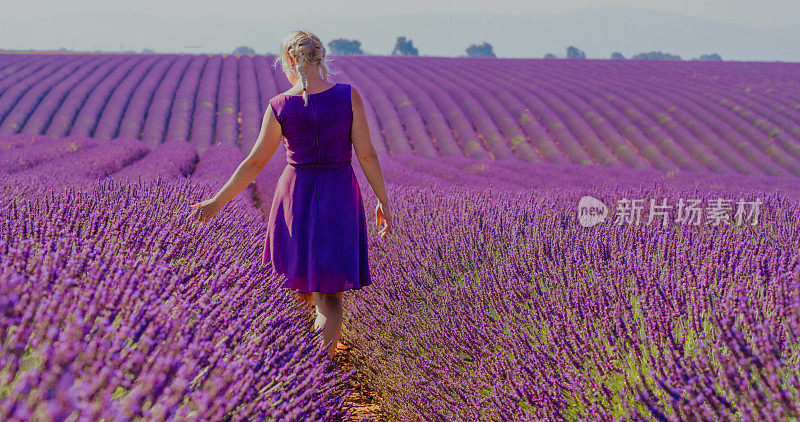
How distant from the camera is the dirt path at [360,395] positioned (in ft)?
7.68

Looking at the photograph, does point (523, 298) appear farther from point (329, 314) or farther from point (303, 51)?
point (303, 51)

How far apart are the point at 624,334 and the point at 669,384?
1.03ft

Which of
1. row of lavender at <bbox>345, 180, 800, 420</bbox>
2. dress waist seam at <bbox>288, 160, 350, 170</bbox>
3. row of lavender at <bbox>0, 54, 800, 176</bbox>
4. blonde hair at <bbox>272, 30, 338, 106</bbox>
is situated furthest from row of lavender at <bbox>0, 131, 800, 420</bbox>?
row of lavender at <bbox>0, 54, 800, 176</bbox>

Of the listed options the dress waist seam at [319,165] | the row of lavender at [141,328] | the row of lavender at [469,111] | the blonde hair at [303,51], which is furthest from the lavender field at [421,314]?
the row of lavender at [469,111]

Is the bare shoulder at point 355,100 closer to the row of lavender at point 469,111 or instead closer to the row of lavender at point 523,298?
the row of lavender at point 523,298

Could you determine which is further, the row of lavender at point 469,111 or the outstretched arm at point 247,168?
the row of lavender at point 469,111

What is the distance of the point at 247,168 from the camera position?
91.5 inches

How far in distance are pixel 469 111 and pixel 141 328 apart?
14917 millimetres

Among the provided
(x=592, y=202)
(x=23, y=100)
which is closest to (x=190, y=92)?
(x=23, y=100)

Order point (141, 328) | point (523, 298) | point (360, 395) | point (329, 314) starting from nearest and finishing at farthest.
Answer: point (141, 328), point (523, 298), point (329, 314), point (360, 395)

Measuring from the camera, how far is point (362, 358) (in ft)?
8.85

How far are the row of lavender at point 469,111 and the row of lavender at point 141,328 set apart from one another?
1019 cm

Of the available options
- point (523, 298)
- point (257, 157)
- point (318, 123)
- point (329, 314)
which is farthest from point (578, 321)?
point (257, 157)

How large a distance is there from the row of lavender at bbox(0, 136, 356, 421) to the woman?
158 millimetres
